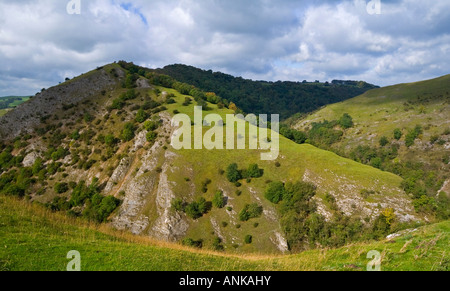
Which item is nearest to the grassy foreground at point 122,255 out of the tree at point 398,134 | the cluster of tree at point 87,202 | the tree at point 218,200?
the tree at point 218,200

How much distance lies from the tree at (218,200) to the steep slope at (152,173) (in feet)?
4.82

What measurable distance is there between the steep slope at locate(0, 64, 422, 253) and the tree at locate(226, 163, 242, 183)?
1827mm

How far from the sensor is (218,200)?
57219 millimetres

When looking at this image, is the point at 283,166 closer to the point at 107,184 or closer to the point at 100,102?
the point at 107,184

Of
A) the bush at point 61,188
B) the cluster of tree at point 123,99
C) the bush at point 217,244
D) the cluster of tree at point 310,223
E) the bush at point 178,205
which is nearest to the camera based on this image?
the cluster of tree at point 310,223

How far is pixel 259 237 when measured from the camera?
50594 millimetres

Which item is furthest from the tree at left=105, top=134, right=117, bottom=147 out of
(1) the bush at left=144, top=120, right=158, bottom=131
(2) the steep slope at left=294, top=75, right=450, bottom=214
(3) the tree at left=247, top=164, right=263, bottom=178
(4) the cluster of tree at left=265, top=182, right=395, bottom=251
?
(2) the steep slope at left=294, top=75, right=450, bottom=214

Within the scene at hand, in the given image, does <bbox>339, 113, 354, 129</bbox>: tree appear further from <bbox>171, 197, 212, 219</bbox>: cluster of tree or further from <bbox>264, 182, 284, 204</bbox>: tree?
<bbox>171, 197, 212, 219</bbox>: cluster of tree

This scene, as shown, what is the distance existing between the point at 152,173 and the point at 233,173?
23.0 metres

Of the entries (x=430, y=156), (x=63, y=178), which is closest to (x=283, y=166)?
(x=63, y=178)

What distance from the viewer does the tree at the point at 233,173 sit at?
6100cm

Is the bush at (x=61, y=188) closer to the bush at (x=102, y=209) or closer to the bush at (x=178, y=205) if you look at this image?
the bush at (x=102, y=209)

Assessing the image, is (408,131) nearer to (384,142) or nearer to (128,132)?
(384,142)
